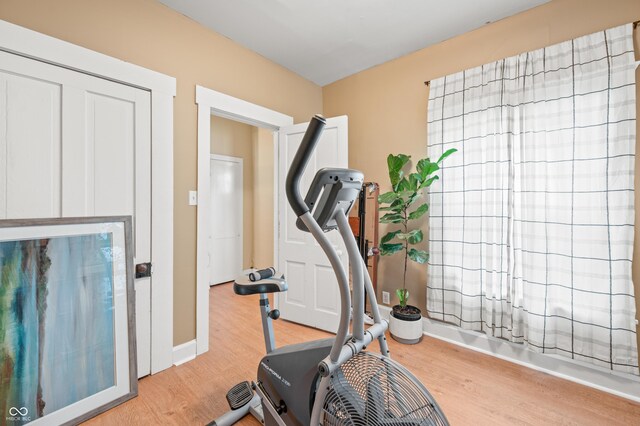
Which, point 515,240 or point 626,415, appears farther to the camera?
point 515,240

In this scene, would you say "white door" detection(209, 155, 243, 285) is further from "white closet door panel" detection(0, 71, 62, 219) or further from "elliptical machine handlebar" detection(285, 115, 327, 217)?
"elliptical machine handlebar" detection(285, 115, 327, 217)

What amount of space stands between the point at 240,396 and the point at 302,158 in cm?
157

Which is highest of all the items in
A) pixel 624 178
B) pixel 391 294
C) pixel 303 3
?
pixel 303 3

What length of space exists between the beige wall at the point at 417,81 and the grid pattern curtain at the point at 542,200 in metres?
0.14

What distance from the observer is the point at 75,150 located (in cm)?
167

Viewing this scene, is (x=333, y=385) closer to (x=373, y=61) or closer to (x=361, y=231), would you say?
(x=361, y=231)

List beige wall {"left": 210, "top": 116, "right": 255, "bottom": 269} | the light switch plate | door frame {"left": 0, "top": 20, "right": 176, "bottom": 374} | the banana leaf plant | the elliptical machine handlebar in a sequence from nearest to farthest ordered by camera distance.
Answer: the elliptical machine handlebar
door frame {"left": 0, "top": 20, "right": 176, "bottom": 374}
the light switch plate
the banana leaf plant
beige wall {"left": 210, "top": 116, "right": 255, "bottom": 269}

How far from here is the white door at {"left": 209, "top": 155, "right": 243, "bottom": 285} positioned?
4.41m

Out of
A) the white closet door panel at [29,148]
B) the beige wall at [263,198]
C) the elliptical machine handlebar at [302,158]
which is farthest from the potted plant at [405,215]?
the beige wall at [263,198]

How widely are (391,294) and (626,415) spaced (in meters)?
1.73

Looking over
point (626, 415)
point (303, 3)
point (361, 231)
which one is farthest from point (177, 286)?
point (626, 415)

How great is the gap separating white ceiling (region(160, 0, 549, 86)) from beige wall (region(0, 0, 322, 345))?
0.15 m

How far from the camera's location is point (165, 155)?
6.70 feet

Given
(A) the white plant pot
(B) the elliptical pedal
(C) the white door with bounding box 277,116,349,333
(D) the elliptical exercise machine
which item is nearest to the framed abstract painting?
(B) the elliptical pedal
